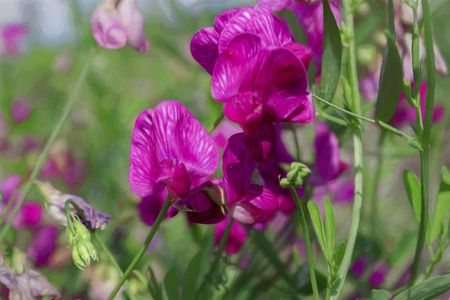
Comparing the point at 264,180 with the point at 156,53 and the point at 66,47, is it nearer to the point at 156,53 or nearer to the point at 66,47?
Result: the point at 66,47

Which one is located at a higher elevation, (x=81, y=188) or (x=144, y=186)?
(x=144, y=186)

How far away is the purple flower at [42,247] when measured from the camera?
794 mm

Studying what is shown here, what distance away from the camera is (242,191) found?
532mm

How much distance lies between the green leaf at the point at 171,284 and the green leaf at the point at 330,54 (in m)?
0.23

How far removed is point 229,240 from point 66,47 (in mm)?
847

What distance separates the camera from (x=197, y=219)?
1.74 feet

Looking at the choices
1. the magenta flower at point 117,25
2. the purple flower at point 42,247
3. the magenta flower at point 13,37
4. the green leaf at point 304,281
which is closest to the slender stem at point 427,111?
the green leaf at point 304,281

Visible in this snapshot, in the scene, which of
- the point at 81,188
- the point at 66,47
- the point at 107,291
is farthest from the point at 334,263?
the point at 66,47

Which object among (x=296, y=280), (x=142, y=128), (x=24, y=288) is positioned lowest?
(x=296, y=280)

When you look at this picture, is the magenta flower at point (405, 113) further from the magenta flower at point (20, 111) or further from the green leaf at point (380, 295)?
the magenta flower at point (20, 111)

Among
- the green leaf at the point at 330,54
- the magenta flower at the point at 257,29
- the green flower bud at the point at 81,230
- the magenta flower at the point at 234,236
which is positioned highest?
the magenta flower at the point at 257,29

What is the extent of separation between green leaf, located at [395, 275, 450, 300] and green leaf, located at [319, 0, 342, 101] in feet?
0.62

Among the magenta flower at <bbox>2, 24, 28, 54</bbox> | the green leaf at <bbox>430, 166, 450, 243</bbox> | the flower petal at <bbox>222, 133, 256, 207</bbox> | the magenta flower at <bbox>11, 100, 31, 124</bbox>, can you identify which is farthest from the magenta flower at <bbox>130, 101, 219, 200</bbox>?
the magenta flower at <bbox>2, 24, 28, 54</bbox>

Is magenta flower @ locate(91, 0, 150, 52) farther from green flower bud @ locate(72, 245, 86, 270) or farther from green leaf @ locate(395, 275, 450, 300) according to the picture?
green leaf @ locate(395, 275, 450, 300)
